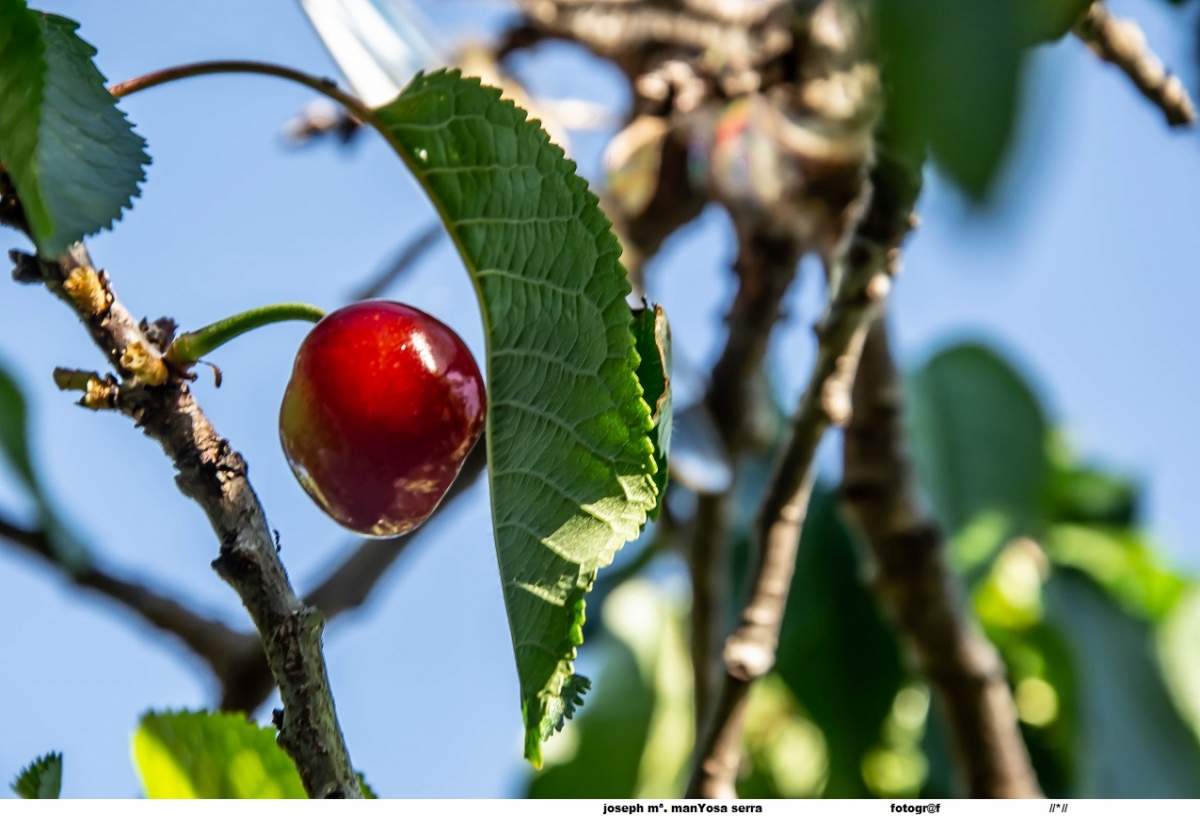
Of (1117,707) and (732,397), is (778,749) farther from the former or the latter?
(732,397)

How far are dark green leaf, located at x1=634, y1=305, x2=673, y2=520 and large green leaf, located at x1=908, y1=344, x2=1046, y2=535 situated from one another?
1267 millimetres

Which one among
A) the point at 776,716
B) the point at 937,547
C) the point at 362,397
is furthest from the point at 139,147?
the point at 776,716

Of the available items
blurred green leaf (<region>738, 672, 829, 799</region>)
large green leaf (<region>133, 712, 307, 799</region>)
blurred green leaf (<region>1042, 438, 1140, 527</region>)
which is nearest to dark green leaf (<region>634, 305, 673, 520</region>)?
large green leaf (<region>133, 712, 307, 799</region>)

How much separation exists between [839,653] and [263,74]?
1.26m

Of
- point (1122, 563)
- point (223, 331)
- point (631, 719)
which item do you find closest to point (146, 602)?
point (631, 719)

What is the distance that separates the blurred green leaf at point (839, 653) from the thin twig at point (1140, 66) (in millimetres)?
899

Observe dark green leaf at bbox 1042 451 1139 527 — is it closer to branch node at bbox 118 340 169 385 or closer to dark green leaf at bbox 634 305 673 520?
dark green leaf at bbox 634 305 673 520

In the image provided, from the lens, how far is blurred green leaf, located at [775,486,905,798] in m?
1.71

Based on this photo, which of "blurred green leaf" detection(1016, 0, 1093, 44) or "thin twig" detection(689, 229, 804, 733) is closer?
"blurred green leaf" detection(1016, 0, 1093, 44)

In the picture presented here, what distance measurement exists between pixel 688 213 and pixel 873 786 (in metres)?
0.91

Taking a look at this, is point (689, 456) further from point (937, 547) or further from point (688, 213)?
point (688, 213)

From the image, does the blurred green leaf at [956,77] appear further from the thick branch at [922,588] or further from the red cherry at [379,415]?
the thick branch at [922,588]

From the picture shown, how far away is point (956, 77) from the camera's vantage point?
261 mm

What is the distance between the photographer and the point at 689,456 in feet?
4.97
